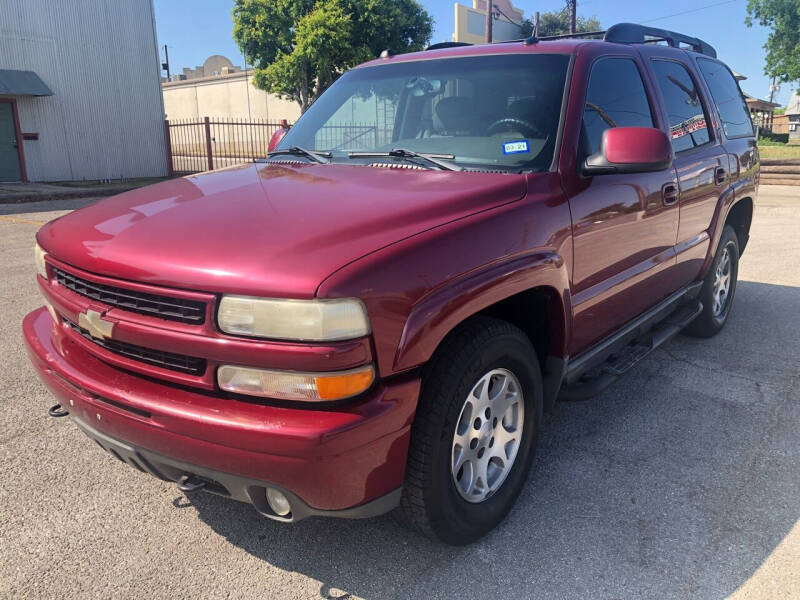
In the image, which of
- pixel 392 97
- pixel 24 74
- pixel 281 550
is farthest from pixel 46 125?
pixel 281 550

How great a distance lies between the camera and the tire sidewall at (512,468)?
2.23 meters

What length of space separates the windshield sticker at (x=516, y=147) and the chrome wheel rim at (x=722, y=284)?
102 inches

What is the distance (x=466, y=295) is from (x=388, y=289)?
1.10ft

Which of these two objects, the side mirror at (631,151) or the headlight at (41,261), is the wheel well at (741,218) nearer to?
the side mirror at (631,151)

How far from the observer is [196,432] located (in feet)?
6.53

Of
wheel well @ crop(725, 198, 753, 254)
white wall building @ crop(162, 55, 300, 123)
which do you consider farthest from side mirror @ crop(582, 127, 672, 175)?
white wall building @ crop(162, 55, 300, 123)

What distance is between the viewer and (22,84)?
57.0ft

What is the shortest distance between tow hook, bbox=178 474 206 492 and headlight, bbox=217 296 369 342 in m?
0.55

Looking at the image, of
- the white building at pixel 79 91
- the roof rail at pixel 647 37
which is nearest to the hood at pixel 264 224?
the roof rail at pixel 647 37

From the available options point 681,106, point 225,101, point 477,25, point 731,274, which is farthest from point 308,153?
point 477,25

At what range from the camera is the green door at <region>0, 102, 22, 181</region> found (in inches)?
699

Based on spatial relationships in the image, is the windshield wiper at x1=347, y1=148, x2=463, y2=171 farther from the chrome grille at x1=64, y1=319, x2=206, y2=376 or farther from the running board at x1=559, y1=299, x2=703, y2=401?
the chrome grille at x1=64, y1=319, x2=206, y2=376

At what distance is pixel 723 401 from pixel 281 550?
2715 mm

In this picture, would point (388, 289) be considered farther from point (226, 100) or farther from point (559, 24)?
point (559, 24)
